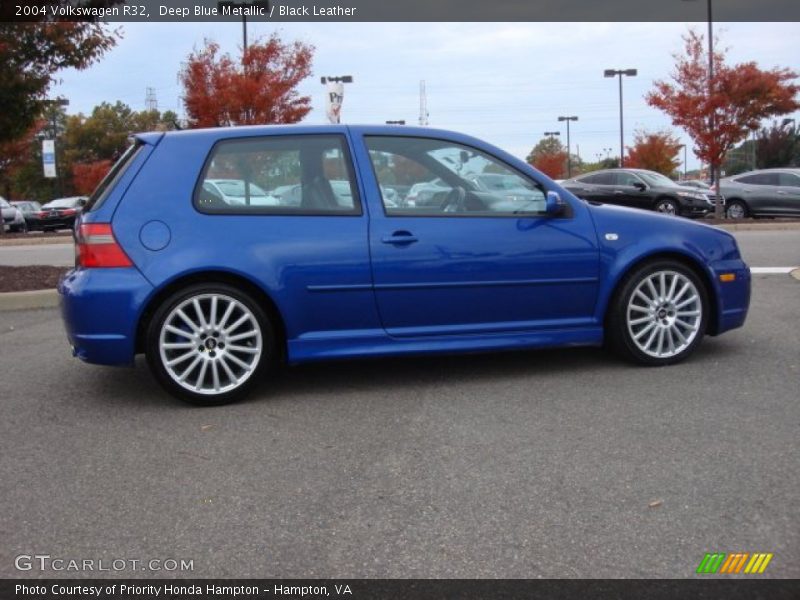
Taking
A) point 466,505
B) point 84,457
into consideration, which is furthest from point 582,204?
point 84,457

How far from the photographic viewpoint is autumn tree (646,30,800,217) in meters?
19.6

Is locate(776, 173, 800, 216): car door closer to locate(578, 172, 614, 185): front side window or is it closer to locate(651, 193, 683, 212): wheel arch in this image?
locate(651, 193, 683, 212): wheel arch

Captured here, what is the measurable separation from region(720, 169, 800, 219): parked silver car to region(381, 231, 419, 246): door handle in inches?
722

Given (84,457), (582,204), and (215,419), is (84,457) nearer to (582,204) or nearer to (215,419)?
(215,419)

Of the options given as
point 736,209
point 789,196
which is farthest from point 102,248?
point 736,209

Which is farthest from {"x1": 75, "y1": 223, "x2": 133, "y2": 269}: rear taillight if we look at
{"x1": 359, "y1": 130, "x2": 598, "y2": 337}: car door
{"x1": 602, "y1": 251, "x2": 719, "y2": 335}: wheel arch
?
{"x1": 602, "y1": 251, "x2": 719, "y2": 335}: wheel arch

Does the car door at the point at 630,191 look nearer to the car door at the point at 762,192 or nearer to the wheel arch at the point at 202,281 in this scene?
the car door at the point at 762,192

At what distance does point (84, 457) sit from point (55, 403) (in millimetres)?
1102

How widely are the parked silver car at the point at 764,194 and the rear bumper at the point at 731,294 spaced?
1675cm

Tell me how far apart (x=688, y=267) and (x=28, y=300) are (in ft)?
20.6

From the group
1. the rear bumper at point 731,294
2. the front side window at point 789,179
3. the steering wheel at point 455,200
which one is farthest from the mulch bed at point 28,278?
the front side window at point 789,179

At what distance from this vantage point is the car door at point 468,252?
4.82 metres

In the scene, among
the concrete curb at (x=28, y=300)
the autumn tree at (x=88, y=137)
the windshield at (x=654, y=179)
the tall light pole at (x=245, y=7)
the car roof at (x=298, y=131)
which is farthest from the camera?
Result: the autumn tree at (x=88, y=137)

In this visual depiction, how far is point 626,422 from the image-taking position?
13.7 feet
